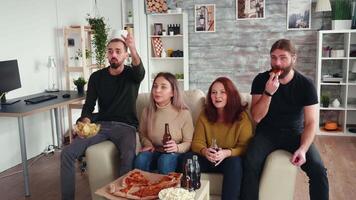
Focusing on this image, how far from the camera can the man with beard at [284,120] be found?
2.28 metres

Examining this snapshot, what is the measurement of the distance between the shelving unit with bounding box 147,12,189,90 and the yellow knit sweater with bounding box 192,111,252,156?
319cm

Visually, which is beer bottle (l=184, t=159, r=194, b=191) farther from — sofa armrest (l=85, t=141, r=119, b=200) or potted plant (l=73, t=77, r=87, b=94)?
potted plant (l=73, t=77, r=87, b=94)

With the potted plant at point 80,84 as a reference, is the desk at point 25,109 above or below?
below

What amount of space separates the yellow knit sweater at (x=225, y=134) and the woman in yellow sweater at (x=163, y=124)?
0.08 metres

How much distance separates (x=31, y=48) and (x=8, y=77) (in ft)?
2.09

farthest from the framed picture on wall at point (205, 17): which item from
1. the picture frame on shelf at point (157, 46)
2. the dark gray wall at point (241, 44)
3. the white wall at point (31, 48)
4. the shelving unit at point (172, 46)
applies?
the white wall at point (31, 48)

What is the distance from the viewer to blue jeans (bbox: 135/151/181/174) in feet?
7.93

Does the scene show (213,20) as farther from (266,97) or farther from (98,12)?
(266,97)

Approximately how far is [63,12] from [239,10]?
99.9 inches

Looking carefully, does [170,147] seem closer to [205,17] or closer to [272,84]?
[272,84]

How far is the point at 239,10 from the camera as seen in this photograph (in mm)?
5473

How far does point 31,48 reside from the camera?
4074 mm

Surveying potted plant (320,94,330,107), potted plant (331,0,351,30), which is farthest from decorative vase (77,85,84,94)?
potted plant (331,0,351,30)

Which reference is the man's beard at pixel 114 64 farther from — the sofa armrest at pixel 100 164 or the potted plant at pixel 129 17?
the potted plant at pixel 129 17
